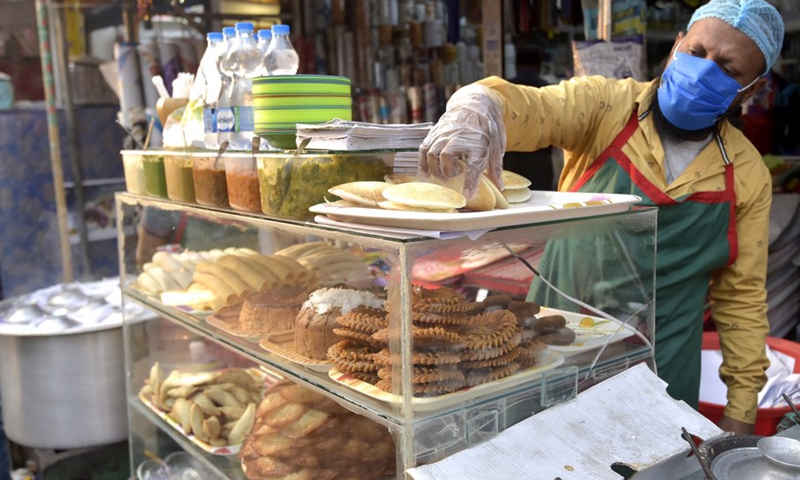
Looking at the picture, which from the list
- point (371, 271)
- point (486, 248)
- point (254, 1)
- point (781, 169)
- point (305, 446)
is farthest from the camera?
point (254, 1)

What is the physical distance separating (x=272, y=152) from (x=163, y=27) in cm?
338

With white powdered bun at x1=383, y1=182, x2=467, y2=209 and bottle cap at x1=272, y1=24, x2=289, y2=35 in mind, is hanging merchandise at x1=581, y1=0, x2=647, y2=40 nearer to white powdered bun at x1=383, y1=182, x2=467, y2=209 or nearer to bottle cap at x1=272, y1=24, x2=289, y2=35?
bottle cap at x1=272, y1=24, x2=289, y2=35

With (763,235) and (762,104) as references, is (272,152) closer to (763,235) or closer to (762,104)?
(763,235)

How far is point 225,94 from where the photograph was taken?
2.02m

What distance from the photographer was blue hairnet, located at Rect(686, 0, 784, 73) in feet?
5.73

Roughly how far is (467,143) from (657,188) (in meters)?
0.77

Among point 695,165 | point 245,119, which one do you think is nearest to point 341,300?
point 245,119

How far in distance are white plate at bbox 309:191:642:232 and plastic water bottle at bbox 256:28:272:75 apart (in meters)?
0.72

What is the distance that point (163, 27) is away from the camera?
183 inches

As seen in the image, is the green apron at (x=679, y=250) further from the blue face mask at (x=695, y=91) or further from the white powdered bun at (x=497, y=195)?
the white powdered bun at (x=497, y=195)

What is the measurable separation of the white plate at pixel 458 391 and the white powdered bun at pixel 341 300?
0.16 m

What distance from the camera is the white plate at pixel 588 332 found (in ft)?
4.85

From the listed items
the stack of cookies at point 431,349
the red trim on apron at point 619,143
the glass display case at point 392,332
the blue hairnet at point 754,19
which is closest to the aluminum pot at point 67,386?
the glass display case at point 392,332

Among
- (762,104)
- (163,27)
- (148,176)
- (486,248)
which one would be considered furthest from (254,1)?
(486,248)
